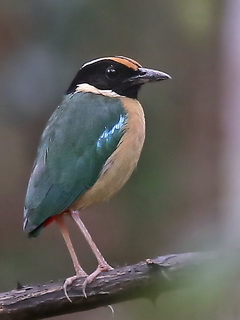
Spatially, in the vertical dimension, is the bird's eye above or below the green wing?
above

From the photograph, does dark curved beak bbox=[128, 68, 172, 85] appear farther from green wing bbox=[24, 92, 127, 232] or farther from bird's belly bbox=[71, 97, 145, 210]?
bird's belly bbox=[71, 97, 145, 210]

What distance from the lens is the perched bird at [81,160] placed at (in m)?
5.46

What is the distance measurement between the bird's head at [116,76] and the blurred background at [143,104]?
115 centimetres

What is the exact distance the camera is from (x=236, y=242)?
312 centimetres

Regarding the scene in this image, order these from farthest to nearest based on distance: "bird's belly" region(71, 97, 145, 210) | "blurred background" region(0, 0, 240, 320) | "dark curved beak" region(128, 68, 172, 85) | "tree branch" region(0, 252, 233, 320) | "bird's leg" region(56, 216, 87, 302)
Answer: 1. "blurred background" region(0, 0, 240, 320)
2. "dark curved beak" region(128, 68, 172, 85)
3. "bird's belly" region(71, 97, 145, 210)
4. "bird's leg" region(56, 216, 87, 302)
5. "tree branch" region(0, 252, 233, 320)

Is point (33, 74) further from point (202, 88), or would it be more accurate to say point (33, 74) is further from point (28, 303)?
point (28, 303)

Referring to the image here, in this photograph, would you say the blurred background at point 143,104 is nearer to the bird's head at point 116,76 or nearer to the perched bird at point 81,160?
the bird's head at point 116,76

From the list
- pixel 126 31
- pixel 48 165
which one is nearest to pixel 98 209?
pixel 126 31

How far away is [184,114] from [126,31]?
129 centimetres

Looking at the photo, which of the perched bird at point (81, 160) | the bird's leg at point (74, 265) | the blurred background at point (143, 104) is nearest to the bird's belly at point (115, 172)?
the perched bird at point (81, 160)

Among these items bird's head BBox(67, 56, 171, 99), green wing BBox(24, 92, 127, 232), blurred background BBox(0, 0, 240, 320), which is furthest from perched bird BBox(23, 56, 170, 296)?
blurred background BBox(0, 0, 240, 320)

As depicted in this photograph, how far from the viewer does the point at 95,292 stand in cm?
470

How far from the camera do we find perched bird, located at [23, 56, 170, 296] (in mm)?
5457

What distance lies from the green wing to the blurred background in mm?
1616
